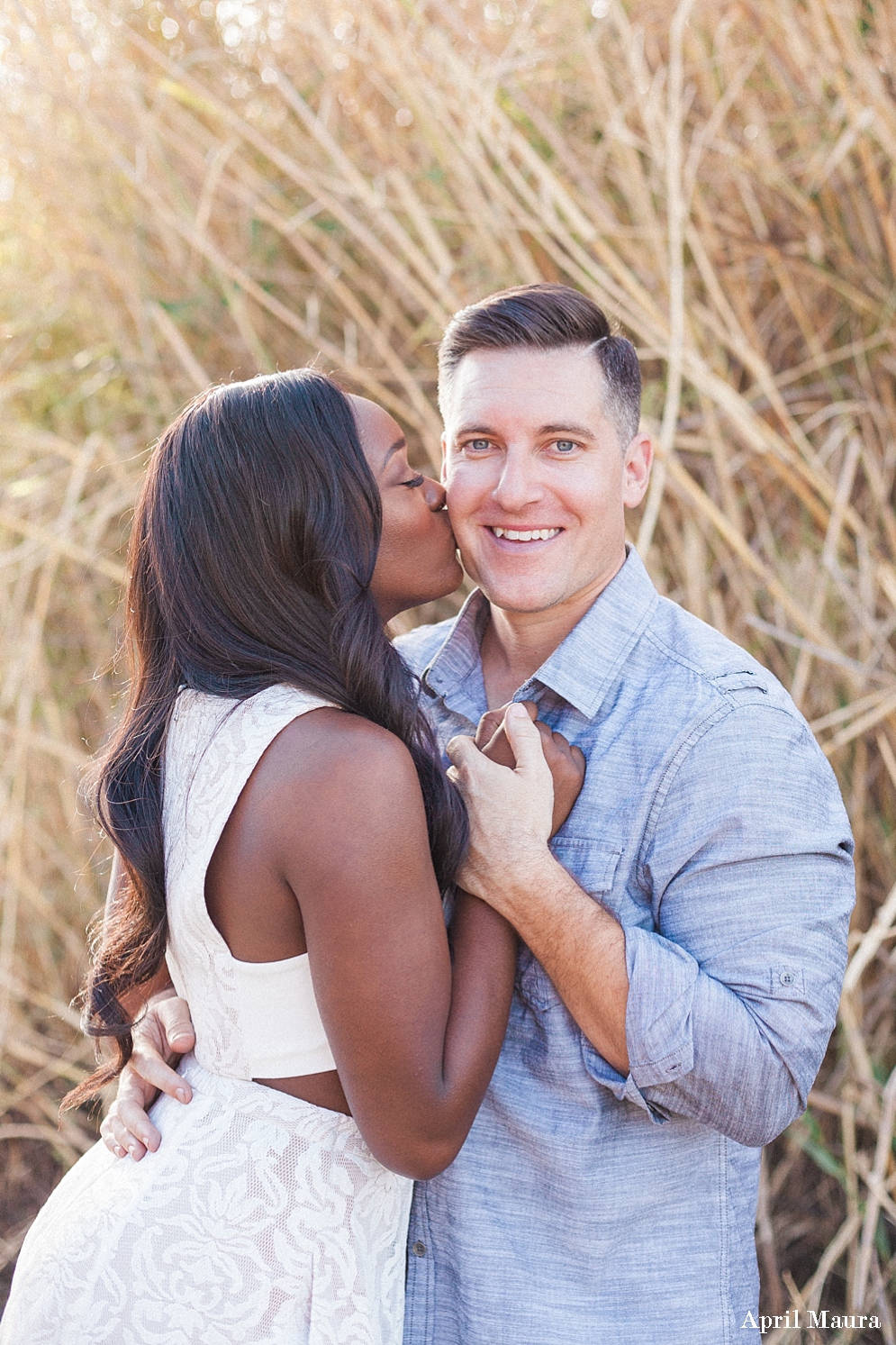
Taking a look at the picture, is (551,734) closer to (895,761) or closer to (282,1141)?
(282,1141)

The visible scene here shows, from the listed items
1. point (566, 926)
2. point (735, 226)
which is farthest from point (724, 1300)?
point (735, 226)

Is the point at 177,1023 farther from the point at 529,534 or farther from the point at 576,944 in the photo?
the point at 529,534

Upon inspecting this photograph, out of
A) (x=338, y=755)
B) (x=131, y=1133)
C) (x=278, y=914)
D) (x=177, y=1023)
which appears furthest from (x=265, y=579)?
(x=131, y=1133)

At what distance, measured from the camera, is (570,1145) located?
57.3 inches

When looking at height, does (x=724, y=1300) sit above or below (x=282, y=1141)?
below

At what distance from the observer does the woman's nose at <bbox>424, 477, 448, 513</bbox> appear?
1.74 meters

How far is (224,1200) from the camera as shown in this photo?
1.34 m

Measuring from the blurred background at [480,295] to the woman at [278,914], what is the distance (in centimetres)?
93

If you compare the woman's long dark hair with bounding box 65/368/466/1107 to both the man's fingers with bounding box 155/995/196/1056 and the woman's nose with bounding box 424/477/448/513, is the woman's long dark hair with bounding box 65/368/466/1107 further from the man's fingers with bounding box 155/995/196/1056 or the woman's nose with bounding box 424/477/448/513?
the woman's nose with bounding box 424/477/448/513

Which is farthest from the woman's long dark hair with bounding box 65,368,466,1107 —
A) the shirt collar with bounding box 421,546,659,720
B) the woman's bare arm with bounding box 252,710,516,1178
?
the shirt collar with bounding box 421,546,659,720

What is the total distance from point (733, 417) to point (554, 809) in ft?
3.33

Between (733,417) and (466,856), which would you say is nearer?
(466,856)

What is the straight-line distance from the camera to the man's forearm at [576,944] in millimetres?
1369

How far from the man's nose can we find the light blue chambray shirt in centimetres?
27
